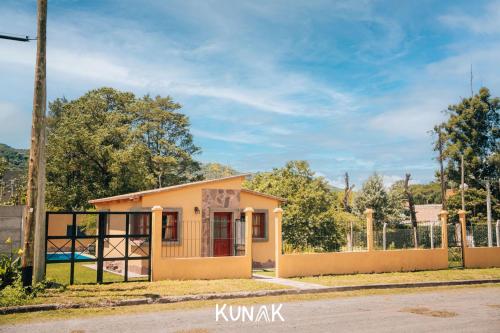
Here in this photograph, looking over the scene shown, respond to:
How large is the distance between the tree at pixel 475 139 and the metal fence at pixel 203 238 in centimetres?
2653

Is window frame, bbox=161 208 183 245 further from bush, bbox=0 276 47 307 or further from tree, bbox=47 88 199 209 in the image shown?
tree, bbox=47 88 199 209

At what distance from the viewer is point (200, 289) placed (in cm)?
1239

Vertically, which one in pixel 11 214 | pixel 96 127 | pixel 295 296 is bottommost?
pixel 295 296

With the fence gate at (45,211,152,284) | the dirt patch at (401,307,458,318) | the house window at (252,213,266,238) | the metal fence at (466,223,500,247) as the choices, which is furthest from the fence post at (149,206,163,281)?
the metal fence at (466,223,500,247)

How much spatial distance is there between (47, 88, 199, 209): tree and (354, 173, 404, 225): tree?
16.9 m

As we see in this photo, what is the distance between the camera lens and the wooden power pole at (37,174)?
10922mm

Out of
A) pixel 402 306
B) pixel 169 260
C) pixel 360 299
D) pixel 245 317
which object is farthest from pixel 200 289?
pixel 402 306

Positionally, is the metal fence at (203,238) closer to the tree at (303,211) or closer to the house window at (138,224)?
the house window at (138,224)

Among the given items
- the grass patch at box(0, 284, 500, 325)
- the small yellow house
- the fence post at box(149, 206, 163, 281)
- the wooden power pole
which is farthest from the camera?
the small yellow house

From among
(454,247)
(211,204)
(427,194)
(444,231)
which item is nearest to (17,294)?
(211,204)

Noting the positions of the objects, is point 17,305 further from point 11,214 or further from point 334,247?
point 334,247

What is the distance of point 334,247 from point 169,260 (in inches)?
294

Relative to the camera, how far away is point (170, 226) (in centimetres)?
1820

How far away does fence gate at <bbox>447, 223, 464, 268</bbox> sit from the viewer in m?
19.4
